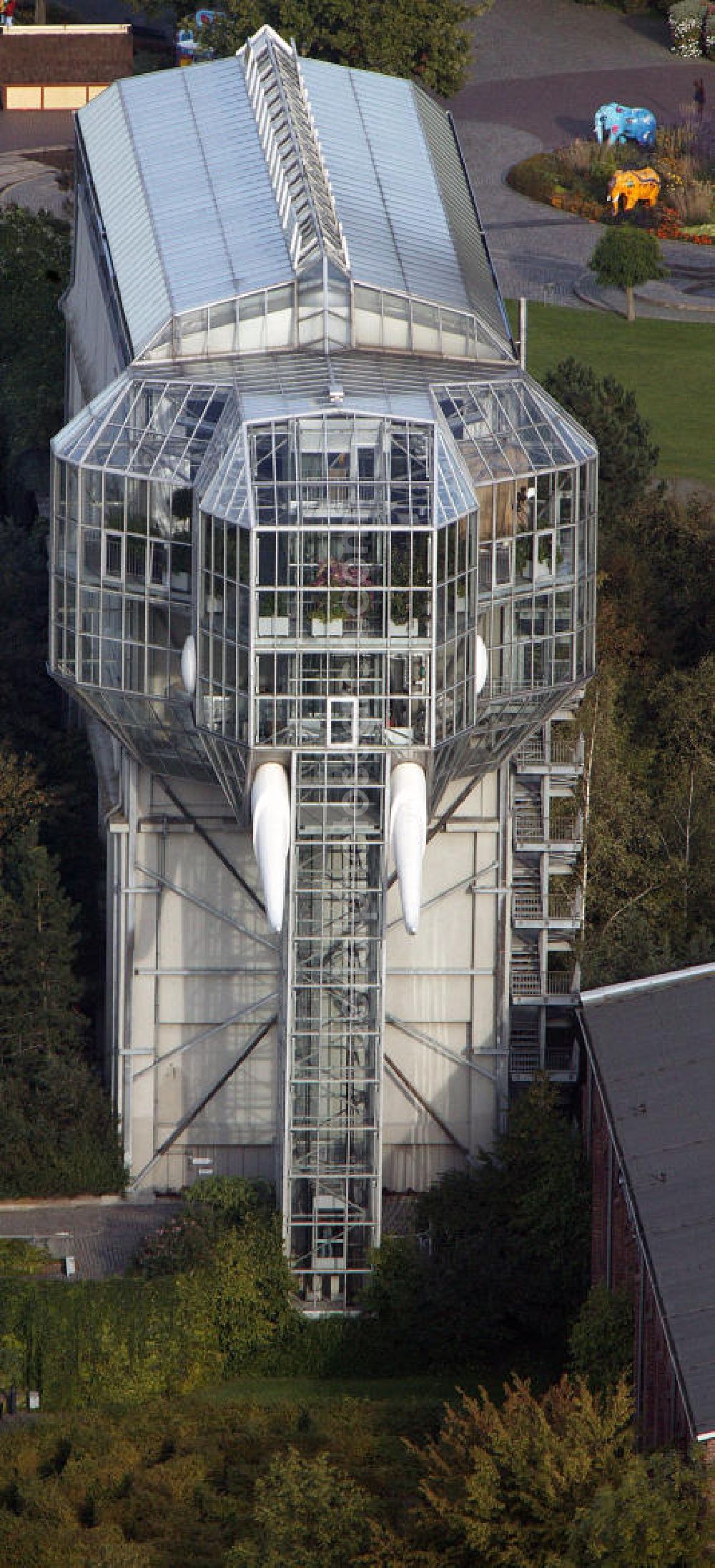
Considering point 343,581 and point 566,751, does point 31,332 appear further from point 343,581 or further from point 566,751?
point 343,581

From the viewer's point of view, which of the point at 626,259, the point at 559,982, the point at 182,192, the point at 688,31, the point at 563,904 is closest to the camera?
the point at 559,982

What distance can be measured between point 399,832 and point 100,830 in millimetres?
19279

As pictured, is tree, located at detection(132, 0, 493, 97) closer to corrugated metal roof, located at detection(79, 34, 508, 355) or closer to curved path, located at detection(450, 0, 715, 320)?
curved path, located at detection(450, 0, 715, 320)

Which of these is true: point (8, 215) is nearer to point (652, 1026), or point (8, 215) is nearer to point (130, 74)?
point (130, 74)

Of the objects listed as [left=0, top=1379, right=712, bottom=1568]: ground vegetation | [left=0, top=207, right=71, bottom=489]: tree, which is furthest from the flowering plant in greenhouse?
[left=0, top=207, right=71, bottom=489]: tree

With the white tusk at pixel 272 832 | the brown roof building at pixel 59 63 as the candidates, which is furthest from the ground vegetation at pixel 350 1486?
the brown roof building at pixel 59 63

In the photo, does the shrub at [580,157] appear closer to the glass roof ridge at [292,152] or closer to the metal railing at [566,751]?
the glass roof ridge at [292,152]

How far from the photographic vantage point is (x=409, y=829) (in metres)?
59.6

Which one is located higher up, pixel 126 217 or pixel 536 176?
pixel 536 176

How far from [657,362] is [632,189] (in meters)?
14.7

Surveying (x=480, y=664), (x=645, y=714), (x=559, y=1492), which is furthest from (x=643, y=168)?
(x=559, y=1492)

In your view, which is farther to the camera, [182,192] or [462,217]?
[462,217]

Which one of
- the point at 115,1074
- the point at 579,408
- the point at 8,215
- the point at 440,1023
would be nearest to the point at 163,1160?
the point at 115,1074

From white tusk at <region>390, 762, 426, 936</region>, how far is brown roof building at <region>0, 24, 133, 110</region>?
71064mm
